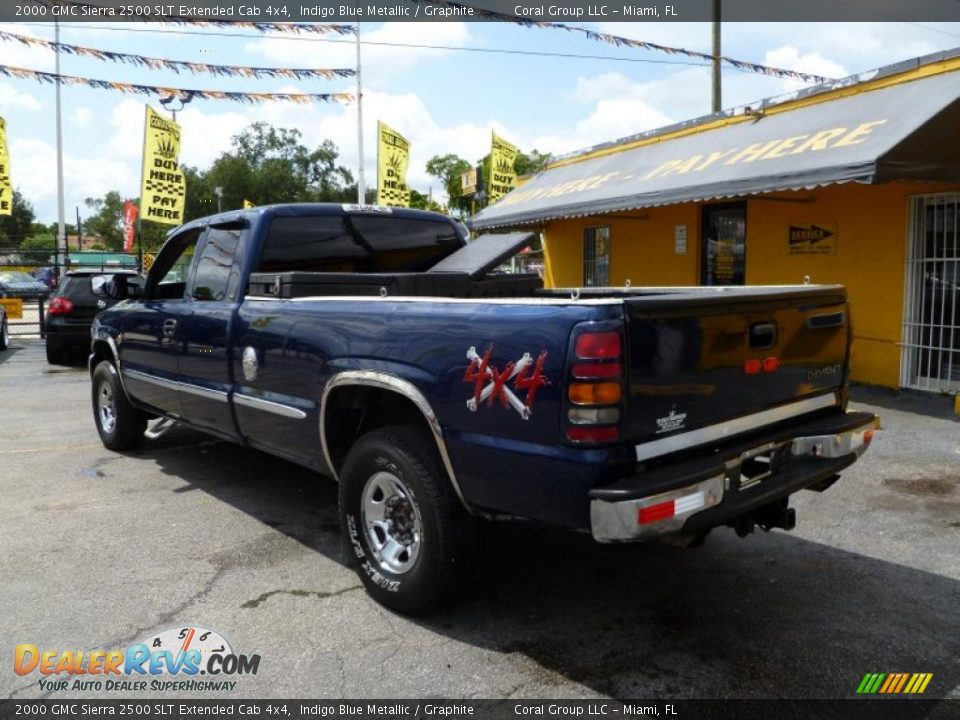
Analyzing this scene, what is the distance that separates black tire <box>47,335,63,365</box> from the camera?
→ 41.7 ft

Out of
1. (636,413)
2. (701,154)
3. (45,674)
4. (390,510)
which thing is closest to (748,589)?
(636,413)

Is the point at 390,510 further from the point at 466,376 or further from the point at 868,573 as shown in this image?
the point at 868,573

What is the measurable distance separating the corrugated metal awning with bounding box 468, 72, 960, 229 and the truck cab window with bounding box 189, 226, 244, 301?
5.88 m

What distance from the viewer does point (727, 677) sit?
3.07 metres

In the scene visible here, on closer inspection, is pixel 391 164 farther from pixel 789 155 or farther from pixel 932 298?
pixel 932 298

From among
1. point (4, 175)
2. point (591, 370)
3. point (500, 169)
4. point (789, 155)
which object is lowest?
point (591, 370)

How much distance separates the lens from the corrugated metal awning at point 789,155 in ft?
24.9

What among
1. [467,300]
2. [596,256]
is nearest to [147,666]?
[467,300]

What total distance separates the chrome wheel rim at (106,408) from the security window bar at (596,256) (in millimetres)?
9597

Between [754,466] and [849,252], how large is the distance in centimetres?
733

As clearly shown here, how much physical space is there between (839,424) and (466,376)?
1920mm

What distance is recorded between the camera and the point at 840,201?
984cm

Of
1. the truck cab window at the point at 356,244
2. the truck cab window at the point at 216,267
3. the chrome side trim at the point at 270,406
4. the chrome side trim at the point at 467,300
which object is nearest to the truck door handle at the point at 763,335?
the chrome side trim at the point at 467,300

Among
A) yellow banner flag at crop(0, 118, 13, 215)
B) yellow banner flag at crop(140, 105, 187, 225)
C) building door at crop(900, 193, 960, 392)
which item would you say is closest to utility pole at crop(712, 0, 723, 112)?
building door at crop(900, 193, 960, 392)
